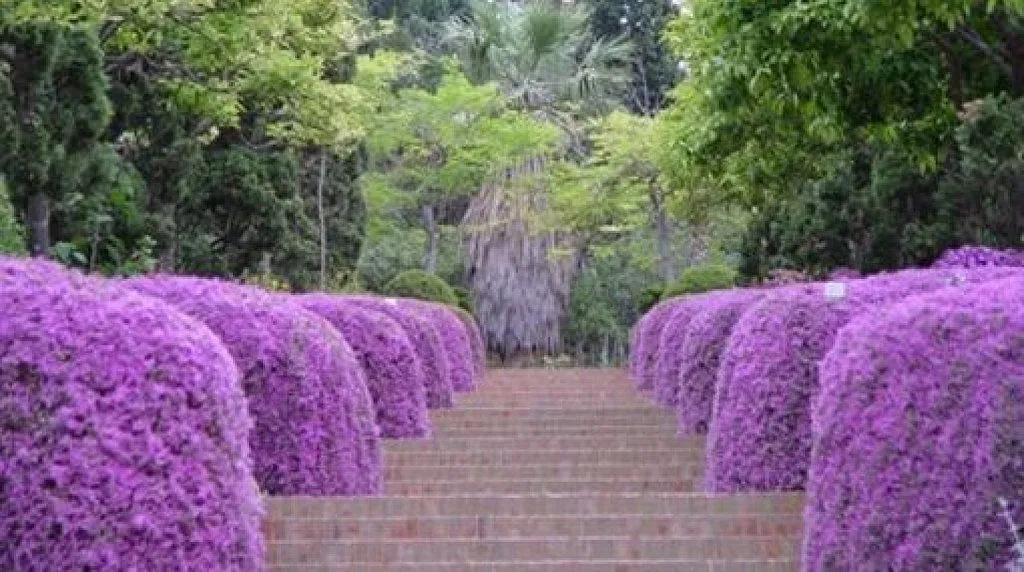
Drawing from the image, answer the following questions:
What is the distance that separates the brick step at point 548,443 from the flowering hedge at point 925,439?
15.8ft

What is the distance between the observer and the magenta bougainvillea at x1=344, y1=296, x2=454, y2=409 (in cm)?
1194

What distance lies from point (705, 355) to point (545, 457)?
1211mm

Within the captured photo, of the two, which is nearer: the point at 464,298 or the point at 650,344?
the point at 650,344

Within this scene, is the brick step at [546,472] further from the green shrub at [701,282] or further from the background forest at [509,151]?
the green shrub at [701,282]

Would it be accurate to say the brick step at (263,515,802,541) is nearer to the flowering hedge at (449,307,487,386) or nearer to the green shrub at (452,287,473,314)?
the flowering hedge at (449,307,487,386)

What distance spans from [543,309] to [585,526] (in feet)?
86.2

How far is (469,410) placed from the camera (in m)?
12.7

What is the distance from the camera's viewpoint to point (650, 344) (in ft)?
56.3

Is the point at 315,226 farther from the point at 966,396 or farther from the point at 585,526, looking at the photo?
the point at 966,396

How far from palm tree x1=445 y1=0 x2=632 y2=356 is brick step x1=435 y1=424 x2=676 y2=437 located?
780 inches

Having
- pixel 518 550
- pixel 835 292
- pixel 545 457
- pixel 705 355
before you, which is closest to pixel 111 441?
pixel 518 550

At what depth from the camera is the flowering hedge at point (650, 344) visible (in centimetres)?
1622

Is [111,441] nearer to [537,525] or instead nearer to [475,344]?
[537,525]

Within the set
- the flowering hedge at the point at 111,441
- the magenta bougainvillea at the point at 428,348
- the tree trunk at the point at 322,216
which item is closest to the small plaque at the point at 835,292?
the flowering hedge at the point at 111,441
